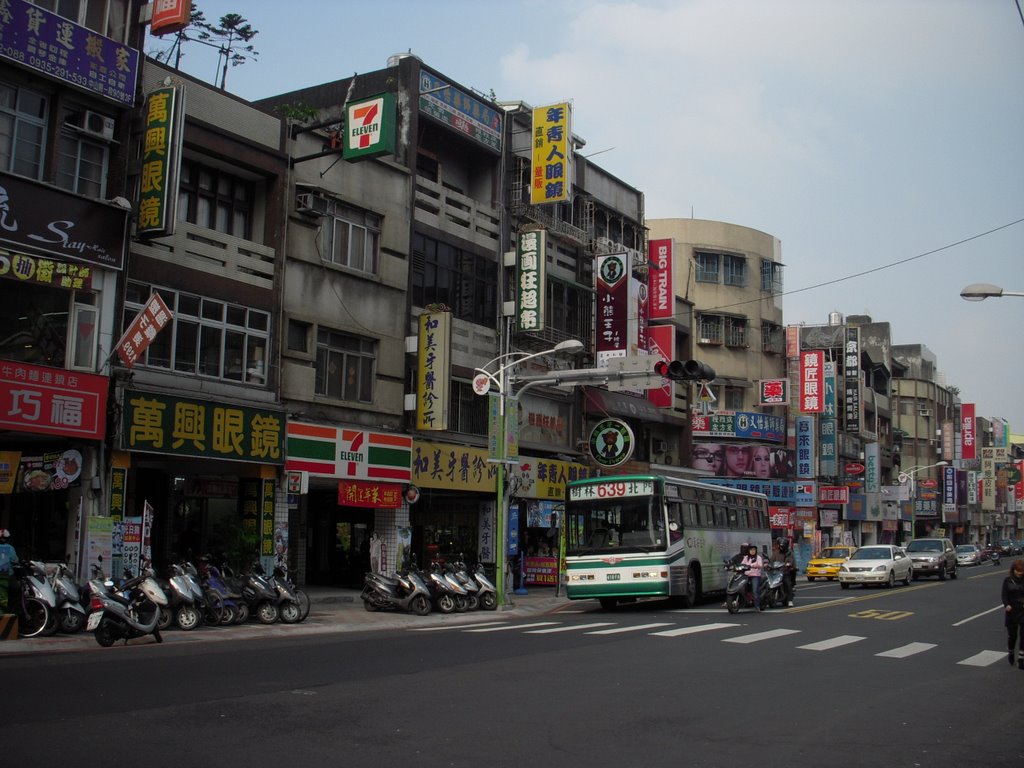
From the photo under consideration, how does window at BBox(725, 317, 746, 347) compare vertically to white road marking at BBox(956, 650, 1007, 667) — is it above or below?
above

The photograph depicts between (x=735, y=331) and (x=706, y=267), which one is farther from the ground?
(x=706, y=267)

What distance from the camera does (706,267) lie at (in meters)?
60.8

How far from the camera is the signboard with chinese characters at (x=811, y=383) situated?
6075 cm

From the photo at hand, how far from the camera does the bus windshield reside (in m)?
24.5

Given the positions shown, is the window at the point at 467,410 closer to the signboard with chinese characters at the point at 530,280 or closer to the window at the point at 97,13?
the signboard with chinese characters at the point at 530,280

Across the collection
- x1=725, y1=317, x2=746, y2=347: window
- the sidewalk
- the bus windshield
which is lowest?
the sidewalk

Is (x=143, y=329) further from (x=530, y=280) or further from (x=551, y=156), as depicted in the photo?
(x=551, y=156)

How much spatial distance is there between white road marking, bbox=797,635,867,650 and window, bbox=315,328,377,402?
14.6 meters

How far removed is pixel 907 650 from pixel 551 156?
20.8 metres

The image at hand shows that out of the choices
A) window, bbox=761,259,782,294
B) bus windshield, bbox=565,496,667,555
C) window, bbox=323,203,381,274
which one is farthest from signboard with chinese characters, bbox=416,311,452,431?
window, bbox=761,259,782,294

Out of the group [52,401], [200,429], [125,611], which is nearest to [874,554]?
[200,429]

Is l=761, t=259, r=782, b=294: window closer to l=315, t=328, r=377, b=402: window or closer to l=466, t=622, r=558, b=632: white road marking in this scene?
l=315, t=328, r=377, b=402: window

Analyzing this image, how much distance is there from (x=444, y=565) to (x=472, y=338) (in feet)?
31.3

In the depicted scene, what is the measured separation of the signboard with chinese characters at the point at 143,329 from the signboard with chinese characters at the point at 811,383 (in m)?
46.7
